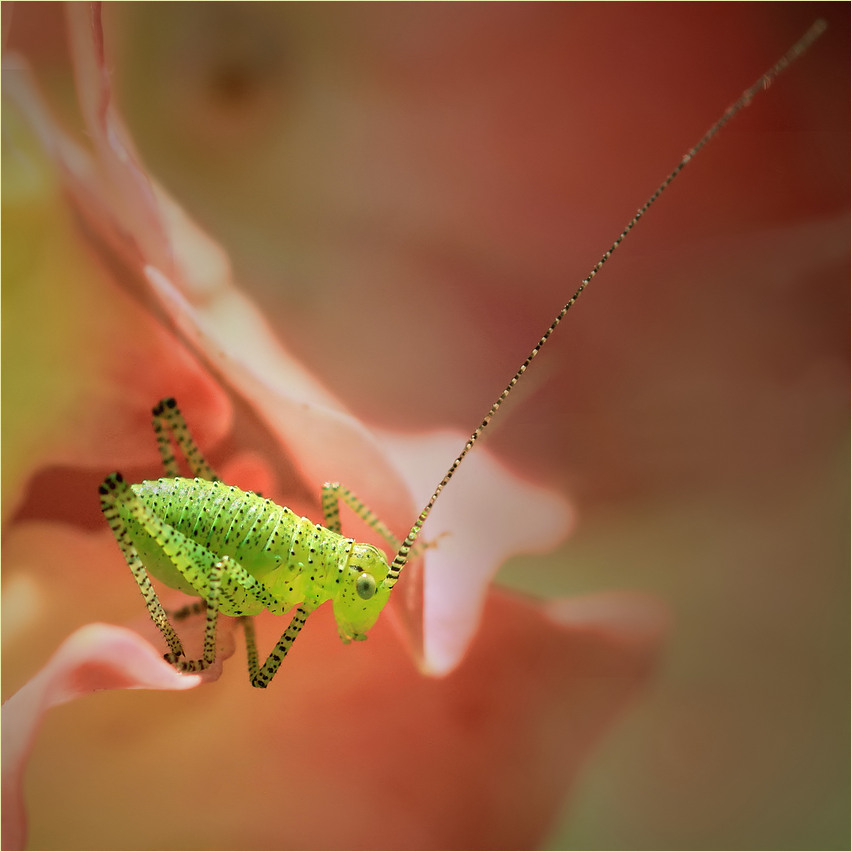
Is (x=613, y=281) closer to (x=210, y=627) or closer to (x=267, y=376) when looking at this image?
(x=267, y=376)

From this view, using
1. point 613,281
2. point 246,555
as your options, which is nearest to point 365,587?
point 246,555

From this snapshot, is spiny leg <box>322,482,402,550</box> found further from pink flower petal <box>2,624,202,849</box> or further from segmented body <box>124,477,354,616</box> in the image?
pink flower petal <box>2,624,202,849</box>

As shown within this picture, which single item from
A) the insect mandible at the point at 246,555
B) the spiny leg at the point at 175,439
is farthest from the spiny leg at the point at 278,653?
the spiny leg at the point at 175,439

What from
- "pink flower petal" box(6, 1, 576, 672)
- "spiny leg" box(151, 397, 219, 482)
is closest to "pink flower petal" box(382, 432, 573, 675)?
"pink flower petal" box(6, 1, 576, 672)

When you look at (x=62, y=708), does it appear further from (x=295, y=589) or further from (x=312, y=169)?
(x=312, y=169)

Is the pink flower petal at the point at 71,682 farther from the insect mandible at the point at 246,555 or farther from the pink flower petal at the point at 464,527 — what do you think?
the pink flower petal at the point at 464,527

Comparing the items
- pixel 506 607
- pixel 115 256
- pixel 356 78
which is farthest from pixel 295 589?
pixel 356 78

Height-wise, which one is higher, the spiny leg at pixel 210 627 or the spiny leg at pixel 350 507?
the spiny leg at pixel 350 507
